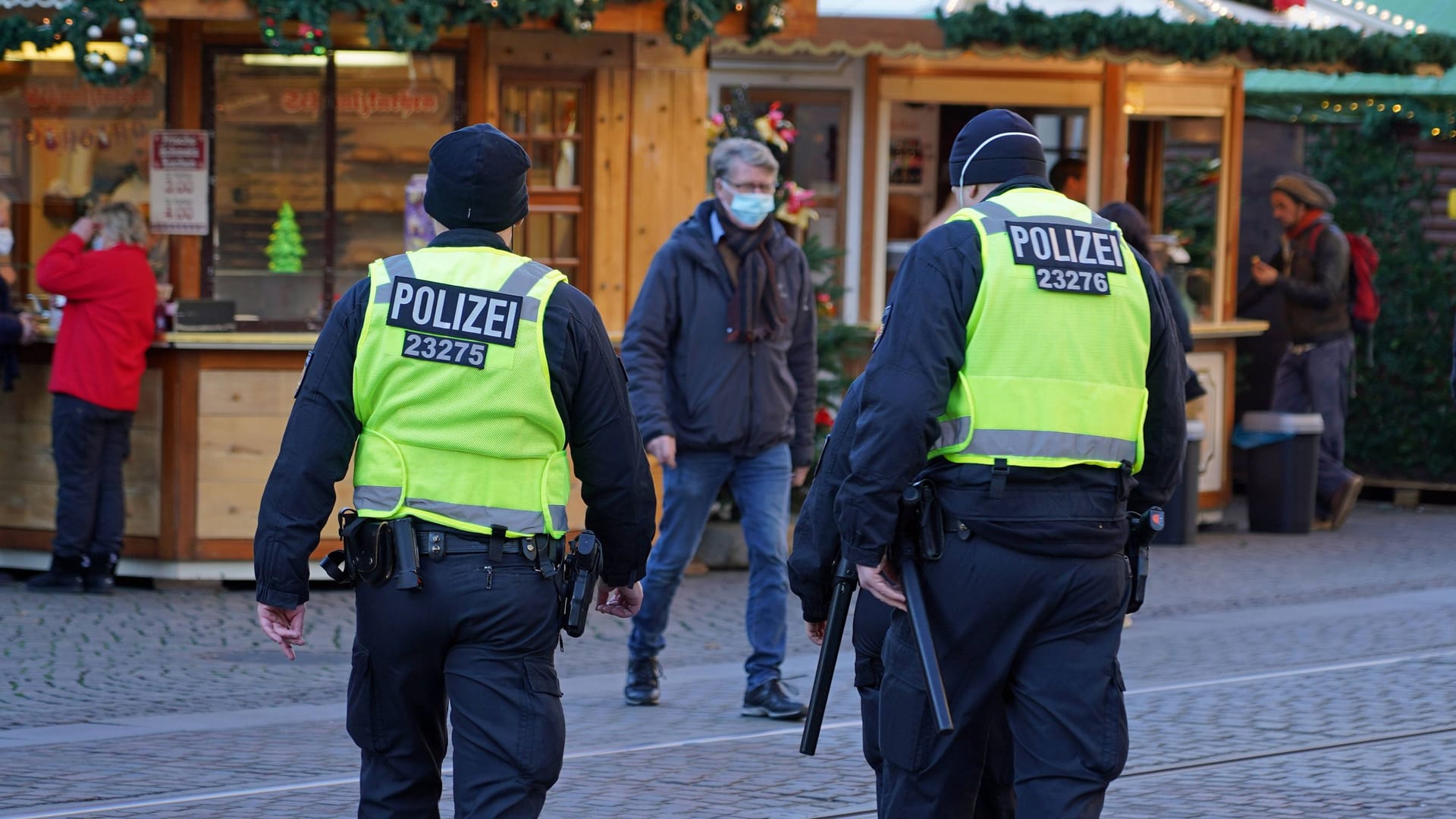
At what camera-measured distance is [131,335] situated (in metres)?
9.66

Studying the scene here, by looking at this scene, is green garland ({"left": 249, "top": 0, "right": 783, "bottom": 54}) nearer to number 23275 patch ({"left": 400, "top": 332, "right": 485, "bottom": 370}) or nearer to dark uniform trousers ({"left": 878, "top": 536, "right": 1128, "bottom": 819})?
number 23275 patch ({"left": 400, "top": 332, "right": 485, "bottom": 370})

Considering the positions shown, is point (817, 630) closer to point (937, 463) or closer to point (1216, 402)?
point (937, 463)

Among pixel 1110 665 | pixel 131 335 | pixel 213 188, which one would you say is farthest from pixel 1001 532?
pixel 213 188

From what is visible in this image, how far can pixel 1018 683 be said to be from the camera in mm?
4223

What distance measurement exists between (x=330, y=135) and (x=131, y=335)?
1.55 meters

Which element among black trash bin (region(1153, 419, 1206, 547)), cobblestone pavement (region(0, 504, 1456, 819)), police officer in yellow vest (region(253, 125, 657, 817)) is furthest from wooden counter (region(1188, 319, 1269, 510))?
police officer in yellow vest (region(253, 125, 657, 817))

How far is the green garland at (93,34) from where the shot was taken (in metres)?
9.13

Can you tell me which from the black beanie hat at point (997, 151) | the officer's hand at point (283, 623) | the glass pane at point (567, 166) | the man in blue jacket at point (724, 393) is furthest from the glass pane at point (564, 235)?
the officer's hand at point (283, 623)

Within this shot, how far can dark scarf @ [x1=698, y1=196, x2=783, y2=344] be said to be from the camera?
7230mm

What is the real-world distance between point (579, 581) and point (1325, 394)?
1001 cm

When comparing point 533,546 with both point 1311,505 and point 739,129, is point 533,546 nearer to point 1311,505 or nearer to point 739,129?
point 739,129

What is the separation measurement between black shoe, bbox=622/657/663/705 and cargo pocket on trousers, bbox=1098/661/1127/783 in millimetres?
3330

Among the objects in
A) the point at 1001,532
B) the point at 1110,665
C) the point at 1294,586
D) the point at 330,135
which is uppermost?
the point at 330,135

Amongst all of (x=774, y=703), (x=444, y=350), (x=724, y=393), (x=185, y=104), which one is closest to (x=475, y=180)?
(x=444, y=350)
